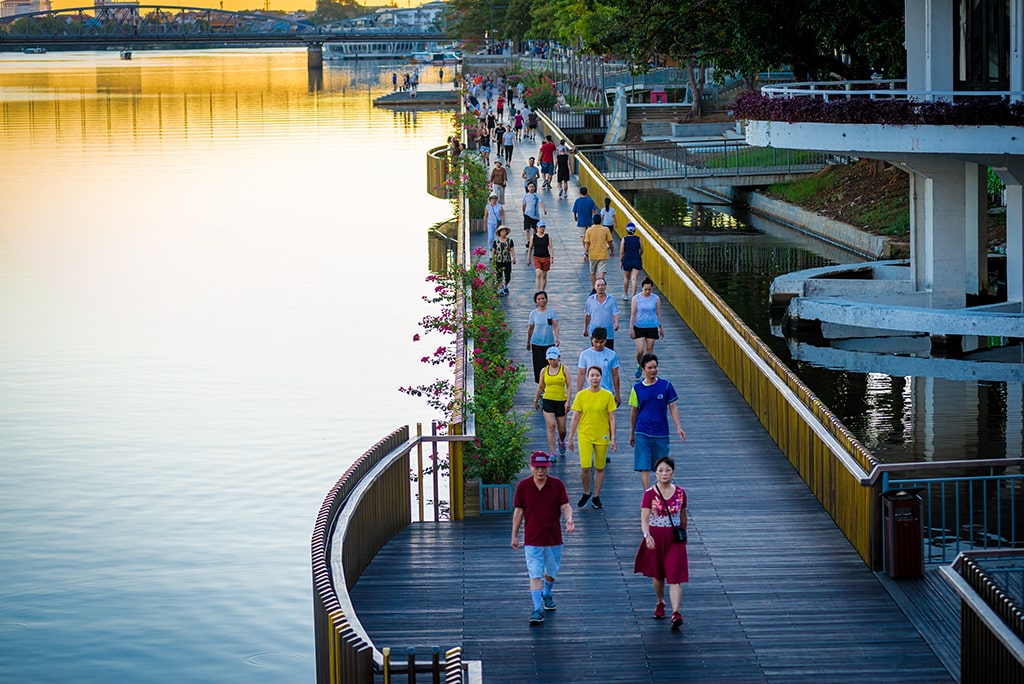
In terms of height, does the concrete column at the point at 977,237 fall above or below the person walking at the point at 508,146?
below

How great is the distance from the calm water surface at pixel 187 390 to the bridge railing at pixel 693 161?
23.7 feet

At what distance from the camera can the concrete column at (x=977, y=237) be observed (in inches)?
1273

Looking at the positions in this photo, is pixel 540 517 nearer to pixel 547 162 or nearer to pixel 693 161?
pixel 547 162

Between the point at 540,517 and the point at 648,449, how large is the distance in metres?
3.07

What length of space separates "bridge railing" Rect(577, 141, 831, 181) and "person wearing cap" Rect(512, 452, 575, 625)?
125ft

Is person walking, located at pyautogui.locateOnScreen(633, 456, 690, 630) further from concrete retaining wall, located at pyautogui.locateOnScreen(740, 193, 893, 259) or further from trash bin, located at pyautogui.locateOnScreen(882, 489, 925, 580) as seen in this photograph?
concrete retaining wall, located at pyautogui.locateOnScreen(740, 193, 893, 259)

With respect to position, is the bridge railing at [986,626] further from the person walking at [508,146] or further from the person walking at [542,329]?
the person walking at [508,146]

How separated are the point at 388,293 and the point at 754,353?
2489cm

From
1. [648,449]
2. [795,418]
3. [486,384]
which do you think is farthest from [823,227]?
[648,449]

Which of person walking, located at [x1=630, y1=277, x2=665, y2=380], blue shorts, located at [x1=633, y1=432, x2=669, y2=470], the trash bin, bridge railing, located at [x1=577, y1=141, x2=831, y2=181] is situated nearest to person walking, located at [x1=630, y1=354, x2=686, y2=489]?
blue shorts, located at [x1=633, y1=432, x2=669, y2=470]

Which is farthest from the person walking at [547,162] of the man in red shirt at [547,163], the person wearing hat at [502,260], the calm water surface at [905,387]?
the person wearing hat at [502,260]

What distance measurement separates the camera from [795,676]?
12.5 meters

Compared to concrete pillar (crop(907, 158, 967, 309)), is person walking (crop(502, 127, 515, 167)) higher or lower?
higher

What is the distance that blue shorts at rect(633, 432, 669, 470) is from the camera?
52.6 ft
